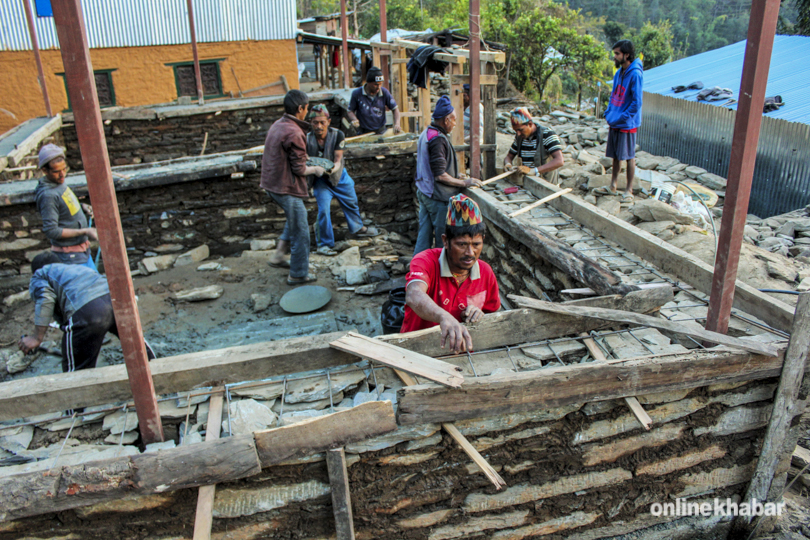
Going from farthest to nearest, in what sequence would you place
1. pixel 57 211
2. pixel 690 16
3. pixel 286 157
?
pixel 690 16
pixel 286 157
pixel 57 211

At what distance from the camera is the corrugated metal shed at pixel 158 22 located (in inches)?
539

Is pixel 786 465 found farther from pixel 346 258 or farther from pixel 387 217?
pixel 387 217

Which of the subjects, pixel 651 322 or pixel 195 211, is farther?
pixel 195 211

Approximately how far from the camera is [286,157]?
233 inches

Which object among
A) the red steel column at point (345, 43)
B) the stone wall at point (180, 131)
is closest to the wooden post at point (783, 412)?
the stone wall at point (180, 131)

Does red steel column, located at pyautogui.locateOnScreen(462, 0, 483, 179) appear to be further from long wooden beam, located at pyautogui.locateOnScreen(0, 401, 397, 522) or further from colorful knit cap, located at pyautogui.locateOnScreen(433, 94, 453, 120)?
long wooden beam, located at pyautogui.locateOnScreen(0, 401, 397, 522)

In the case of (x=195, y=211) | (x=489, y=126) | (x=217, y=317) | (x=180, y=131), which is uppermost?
(x=489, y=126)

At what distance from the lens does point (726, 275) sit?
2.87 metres

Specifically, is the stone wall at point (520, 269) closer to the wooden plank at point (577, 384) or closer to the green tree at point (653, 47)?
the wooden plank at point (577, 384)

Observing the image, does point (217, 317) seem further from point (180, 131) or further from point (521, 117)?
point (180, 131)

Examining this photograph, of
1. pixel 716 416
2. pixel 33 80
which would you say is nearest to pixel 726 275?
pixel 716 416

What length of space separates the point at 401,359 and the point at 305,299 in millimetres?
3392

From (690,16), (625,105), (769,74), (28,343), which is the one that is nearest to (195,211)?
(28,343)

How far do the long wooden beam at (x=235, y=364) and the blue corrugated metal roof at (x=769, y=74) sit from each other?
720 centimetres
